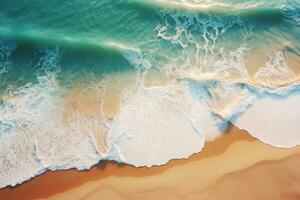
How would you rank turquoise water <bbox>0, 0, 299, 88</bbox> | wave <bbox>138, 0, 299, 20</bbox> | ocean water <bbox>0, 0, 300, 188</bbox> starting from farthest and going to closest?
wave <bbox>138, 0, 299, 20</bbox>
turquoise water <bbox>0, 0, 299, 88</bbox>
ocean water <bbox>0, 0, 300, 188</bbox>

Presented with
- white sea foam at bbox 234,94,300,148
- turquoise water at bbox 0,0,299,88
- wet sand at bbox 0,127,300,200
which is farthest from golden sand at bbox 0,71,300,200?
turquoise water at bbox 0,0,299,88

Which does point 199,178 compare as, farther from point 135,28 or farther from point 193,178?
point 135,28

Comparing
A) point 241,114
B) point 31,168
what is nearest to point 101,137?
point 31,168

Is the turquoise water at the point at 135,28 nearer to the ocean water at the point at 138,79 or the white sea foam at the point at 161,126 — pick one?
the ocean water at the point at 138,79

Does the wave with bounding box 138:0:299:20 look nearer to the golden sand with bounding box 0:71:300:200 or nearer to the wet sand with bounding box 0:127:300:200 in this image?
the golden sand with bounding box 0:71:300:200

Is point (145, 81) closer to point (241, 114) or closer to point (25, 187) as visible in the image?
point (241, 114)

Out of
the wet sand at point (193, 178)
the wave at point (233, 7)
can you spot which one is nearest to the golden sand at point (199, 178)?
the wet sand at point (193, 178)
